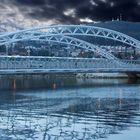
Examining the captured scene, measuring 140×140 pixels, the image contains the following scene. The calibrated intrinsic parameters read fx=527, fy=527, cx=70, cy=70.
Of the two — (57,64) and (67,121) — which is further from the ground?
(57,64)

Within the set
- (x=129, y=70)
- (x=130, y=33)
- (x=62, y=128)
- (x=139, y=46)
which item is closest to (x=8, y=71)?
(x=129, y=70)


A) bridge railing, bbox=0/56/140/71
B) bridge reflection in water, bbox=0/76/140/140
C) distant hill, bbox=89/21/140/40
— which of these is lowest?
bridge reflection in water, bbox=0/76/140/140

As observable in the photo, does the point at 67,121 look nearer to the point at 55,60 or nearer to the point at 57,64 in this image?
the point at 57,64

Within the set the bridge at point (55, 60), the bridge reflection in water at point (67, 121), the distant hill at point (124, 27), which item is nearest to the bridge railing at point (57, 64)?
the bridge at point (55, 60)

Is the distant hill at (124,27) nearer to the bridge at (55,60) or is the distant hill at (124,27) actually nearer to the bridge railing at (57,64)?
the bridge at (55,60)

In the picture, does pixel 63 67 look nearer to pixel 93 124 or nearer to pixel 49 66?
pixel 49 66

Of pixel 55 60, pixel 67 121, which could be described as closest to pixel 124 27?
pixel 55 60

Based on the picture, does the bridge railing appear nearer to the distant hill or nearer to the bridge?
the bridge

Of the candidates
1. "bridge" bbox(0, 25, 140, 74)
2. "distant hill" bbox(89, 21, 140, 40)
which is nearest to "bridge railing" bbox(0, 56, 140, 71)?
"bridge" bbox(0, 25, 140, 74)

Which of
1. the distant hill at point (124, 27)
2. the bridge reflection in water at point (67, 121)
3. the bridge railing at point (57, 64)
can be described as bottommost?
the bridge reflection in water at point (67, 121)


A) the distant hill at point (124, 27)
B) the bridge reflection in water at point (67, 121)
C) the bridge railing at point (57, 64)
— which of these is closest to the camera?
the bridge reflection in water at point (67, 121)

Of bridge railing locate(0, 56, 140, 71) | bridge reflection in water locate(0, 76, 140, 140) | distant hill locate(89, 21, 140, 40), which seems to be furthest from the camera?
distant hill locate(89, 21, 140, 40)

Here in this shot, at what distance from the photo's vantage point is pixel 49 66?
77.8m

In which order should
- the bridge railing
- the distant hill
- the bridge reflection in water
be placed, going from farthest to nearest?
the distant hill, the bridge railing, the bridge reflection in water
